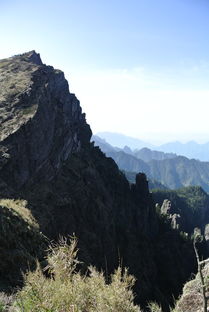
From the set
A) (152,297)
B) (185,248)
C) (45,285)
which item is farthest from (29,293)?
(185,248)

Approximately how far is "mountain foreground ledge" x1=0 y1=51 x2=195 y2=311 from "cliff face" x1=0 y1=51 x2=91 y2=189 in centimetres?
16

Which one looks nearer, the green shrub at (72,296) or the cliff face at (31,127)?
the green shrub at (72,296)

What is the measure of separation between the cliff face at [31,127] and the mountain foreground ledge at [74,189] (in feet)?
0.53

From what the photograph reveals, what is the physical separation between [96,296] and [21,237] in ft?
31.8

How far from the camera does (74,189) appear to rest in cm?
6688

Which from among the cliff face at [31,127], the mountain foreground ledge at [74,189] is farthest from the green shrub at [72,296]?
the cliff face at [31,127]

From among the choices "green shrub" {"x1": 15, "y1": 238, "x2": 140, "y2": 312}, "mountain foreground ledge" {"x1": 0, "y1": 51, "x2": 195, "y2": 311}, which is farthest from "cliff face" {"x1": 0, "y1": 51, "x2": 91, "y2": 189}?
"green shrub" {"x1": 15, "y1": 238, "x2": 140, "y2": 312}

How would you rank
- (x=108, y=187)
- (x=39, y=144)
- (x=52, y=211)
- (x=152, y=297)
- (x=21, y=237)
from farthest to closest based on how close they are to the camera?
(x=108, y=187) → (x=152, y=297) → (x=39, y=144) → (x=52, y=211) → (x=21, y=237)

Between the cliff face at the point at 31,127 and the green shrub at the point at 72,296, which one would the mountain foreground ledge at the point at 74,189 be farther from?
the green shrub at the point at 72,296

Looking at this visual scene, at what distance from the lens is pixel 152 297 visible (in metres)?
69.8

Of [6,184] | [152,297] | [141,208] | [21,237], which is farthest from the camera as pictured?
[141,208]

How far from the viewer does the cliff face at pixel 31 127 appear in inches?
2068

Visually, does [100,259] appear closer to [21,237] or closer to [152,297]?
[152,297]

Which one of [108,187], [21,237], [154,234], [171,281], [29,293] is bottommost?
[171,281]
